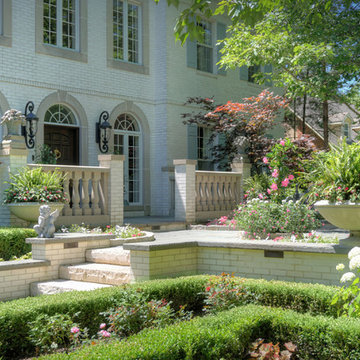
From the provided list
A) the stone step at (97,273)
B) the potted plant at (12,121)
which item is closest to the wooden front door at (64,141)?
the potted plant at (12,121)

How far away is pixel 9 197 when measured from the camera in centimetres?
1025

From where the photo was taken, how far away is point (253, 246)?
7344mm

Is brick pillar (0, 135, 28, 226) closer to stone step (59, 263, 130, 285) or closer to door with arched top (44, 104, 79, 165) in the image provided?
stone step (59, 263, 130, 285)

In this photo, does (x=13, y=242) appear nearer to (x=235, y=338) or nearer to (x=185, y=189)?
(x=185, y=189)

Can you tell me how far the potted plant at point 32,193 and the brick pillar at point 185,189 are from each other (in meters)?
3.66

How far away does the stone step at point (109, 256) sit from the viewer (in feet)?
27.9

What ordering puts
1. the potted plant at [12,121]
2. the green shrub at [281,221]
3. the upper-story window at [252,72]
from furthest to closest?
1. the upper-story window at [252,72]
2. the potted plant at [12,121]
3. the green shrub at [281,221]

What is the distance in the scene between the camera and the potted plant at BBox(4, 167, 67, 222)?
1011 cm

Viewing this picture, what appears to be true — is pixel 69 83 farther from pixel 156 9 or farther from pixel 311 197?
pixel 311 197

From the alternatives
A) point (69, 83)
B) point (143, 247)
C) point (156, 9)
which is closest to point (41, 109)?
point (69, 83)

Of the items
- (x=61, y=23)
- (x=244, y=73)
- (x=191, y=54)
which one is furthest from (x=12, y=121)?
(x=244, y=73)

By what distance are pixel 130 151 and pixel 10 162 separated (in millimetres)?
6308

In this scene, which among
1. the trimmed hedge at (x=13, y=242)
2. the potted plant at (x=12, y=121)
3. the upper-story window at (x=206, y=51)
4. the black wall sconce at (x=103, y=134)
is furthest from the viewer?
the upper-story window at (x=206, y=51)

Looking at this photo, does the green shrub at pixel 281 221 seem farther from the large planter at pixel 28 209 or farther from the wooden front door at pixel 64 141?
the wooden front door at pixel 64 141
